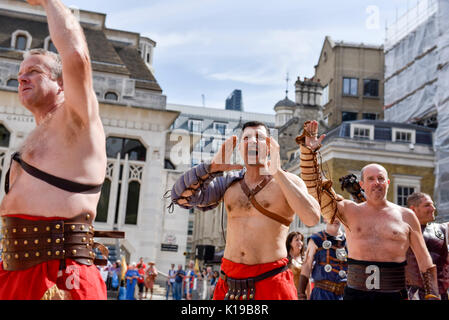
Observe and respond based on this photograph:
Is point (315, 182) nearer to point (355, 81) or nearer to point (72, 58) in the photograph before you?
point (72, 58)

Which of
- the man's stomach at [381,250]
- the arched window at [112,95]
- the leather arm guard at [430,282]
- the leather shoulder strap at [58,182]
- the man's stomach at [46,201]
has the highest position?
the arched window at [112,95]

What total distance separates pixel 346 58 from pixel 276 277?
4492 centimetres

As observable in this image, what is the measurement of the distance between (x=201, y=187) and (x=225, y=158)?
1.35 feet

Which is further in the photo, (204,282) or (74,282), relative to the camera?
(204,282)

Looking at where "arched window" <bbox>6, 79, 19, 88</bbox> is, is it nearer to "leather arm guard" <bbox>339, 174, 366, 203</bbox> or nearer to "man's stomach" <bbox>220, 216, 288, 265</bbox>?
"leather arm guard" <bbox>339, 174, 366, 203</bbox>

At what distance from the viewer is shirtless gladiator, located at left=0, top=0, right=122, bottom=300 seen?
113 inches

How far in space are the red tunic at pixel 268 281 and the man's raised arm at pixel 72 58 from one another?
6.30ft

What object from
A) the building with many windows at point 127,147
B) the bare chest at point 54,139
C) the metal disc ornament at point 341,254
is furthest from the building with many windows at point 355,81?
the bare chest at point 54,139

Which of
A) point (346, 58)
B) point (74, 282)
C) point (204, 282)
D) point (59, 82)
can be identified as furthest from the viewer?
point (346, 58)

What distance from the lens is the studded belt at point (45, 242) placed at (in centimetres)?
289

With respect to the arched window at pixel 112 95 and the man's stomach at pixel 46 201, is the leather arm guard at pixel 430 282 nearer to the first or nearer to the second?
the man's stomach at pixel 46 201

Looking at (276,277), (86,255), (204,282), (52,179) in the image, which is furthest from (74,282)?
(204,282)

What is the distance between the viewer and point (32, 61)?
3.24 metres

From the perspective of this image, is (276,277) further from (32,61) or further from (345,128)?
(345,128)
